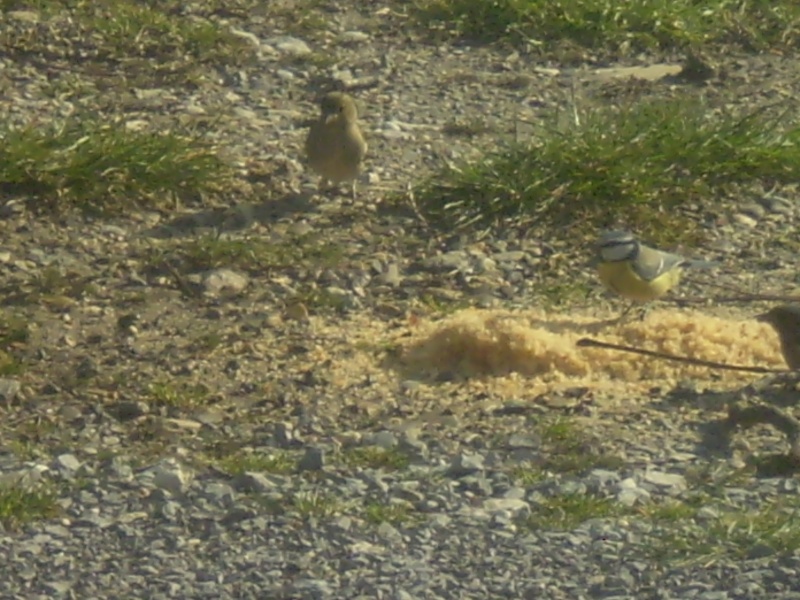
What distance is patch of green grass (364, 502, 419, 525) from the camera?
5.79 metres

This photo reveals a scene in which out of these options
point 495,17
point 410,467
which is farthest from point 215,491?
point 495,17

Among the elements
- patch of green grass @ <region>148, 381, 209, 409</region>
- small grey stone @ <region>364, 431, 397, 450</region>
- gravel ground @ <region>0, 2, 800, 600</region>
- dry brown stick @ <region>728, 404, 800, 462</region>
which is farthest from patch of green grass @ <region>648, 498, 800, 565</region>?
patch of green grass @ <region>148, 381, 209, 409</region>

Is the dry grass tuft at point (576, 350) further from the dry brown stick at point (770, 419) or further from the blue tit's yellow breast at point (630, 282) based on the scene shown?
the dry brown stick at point (770, 419)

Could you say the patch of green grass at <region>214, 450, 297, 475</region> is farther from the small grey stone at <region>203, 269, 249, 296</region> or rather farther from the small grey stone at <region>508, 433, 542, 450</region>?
the small grey stone at <region>203, 269, 249, 296</region>

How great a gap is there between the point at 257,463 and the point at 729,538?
1.53m

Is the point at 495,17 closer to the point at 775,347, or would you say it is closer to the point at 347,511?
the point at 775,347

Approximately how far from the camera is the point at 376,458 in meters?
6.29

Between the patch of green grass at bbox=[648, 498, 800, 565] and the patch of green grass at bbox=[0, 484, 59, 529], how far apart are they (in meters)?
1.76

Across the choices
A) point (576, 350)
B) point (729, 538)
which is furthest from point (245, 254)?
point (729, 538)

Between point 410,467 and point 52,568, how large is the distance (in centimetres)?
123

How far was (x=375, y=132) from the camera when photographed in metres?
9.41

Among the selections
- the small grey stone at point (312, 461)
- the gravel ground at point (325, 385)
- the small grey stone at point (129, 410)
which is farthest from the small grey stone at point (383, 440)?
the small grey stone at point (129, 410)

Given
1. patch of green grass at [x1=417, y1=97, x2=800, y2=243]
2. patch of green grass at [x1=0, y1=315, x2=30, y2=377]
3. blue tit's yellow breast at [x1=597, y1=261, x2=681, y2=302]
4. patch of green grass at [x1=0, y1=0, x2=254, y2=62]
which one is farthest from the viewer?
patch of green grass at [x1=0, y1=0, x2=254, y2=62]

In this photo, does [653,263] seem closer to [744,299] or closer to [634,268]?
[634,268]
